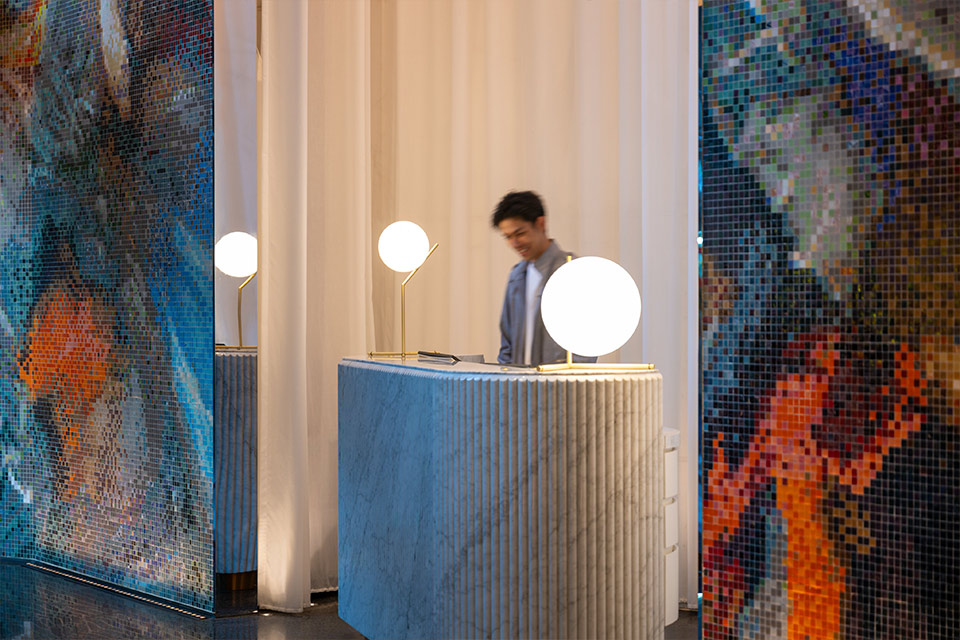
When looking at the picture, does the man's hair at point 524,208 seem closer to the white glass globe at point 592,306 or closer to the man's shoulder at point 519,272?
the man's shoulder at point 519,272

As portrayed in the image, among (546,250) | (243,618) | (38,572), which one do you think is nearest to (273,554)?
(243,618)

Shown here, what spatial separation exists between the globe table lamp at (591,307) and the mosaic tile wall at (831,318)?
281 millimetres

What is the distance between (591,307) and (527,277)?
1208 millimetres

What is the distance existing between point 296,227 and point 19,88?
1.97 m

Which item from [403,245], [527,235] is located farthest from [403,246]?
[527,235]

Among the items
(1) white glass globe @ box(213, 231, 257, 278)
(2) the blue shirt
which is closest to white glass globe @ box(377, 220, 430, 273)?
(2) the blue shirt

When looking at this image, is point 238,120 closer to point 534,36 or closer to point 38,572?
point 534,36

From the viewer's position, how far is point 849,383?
6.97ft

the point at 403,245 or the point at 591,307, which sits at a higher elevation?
the point at 403,245

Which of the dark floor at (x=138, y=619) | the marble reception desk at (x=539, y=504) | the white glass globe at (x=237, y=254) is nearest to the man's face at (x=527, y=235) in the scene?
the marble reception desk at (x=539, y=504)

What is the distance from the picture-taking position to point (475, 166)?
15.2 ft

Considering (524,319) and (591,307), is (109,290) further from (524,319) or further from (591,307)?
(591,307)

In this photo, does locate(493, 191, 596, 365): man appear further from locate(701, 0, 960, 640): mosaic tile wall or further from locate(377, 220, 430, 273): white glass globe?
locate(701, 0, 960, 640): mosaic tile wall

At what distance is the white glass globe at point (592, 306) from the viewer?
254cm
